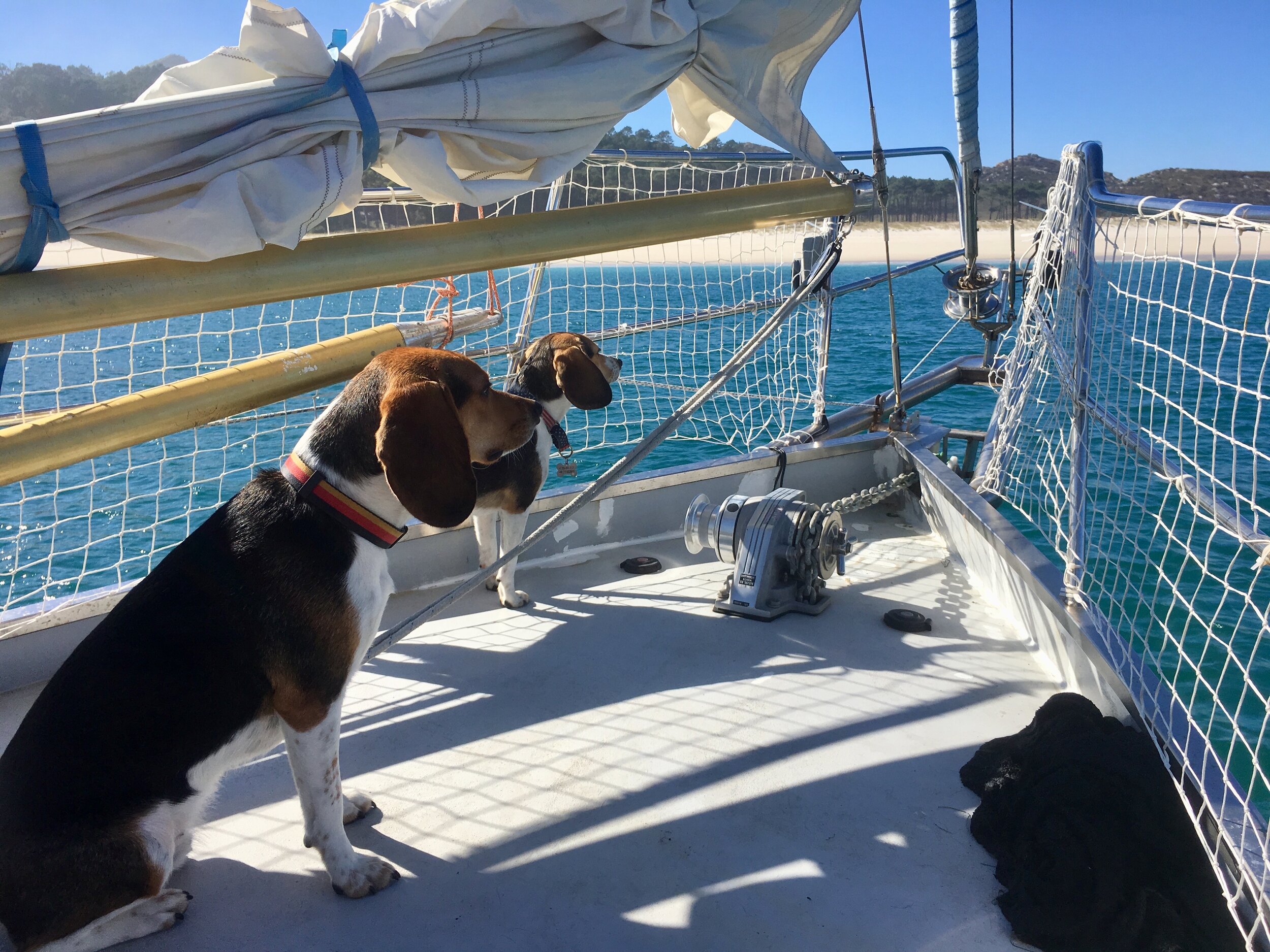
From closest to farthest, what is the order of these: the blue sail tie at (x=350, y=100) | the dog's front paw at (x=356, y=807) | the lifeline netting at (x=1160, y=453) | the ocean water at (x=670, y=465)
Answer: the blue sail tie at (x=350, y=100) < the lifeline netting at (x=1160, y=453) < the dog's front paw at (x=356, y=807) < the ocean water at (x=670, y=465)

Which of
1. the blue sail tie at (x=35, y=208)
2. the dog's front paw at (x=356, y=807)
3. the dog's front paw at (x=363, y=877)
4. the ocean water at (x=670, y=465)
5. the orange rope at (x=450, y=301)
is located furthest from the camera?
the orange rope at (x=450, y=301)

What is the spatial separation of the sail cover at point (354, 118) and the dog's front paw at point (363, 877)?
56.1 inches

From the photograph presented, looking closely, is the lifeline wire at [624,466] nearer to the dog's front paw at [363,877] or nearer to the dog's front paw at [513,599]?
the dog's front paw at [363,877]

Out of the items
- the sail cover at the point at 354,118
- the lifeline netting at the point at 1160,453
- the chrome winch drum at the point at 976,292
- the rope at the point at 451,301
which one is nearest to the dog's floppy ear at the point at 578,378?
the rope at the point at 451,301

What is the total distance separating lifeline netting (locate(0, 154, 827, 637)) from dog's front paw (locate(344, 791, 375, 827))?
112 centimetres

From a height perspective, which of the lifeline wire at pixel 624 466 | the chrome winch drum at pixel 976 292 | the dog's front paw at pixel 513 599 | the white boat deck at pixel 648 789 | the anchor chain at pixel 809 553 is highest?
the chrome winch drum at pixel 976 292

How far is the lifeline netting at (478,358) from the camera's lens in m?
3.58

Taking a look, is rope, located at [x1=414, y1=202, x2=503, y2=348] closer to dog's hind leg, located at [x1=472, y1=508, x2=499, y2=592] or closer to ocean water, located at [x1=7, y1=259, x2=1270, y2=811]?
ocean water, located at [x1=7, y1=259, x2=1270, y2=811]

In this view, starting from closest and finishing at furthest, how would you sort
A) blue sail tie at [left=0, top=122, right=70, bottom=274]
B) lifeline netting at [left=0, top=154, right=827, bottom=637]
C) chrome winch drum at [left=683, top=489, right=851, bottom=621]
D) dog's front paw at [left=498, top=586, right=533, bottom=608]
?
blue sail tie at [left=0, top=122, right=70, bottom=274]
chrome winch drum at [left=683, top=489, right=851, bottom=621]
lifeline netting at [left=0, top=154, right=827, bottom=637]
dog's front paw at [left=498, top=586, right=533, bottom=608]

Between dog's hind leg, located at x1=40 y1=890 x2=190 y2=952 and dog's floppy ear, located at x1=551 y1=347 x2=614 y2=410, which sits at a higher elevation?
dog's floppy ear, located at x1=551 y1=347 x2=614 y2=410

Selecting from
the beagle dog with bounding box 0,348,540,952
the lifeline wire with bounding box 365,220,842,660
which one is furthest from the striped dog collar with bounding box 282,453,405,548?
the lifeline wire with bounding box 365,220,842,660

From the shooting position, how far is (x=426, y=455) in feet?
5.74

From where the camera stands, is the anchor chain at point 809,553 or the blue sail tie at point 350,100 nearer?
the blue sail tie at point 350,100

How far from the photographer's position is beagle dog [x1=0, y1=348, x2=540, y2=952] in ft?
5.52
